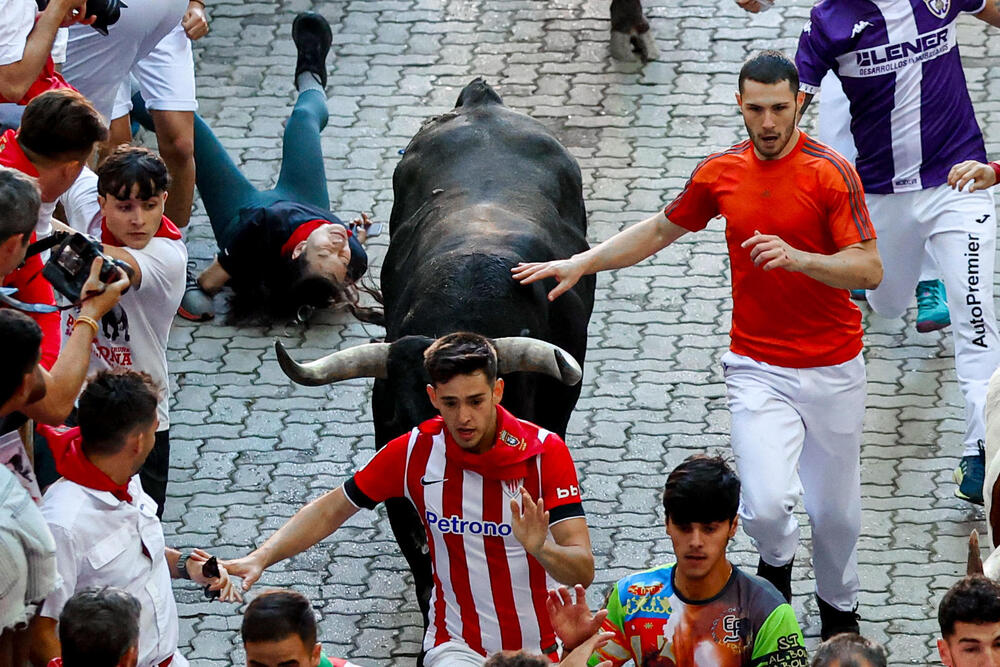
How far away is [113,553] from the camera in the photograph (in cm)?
505

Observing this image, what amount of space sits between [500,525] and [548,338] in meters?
2.01

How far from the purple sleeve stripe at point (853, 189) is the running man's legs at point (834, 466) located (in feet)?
1.81

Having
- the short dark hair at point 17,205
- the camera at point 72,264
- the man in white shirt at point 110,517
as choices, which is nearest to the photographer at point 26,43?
the camera at point 72,264

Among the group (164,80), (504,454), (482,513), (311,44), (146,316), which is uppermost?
(311,44)

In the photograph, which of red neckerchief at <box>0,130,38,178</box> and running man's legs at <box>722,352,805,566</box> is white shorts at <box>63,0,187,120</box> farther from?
running man's legs at <box>722,352,805,566</box>

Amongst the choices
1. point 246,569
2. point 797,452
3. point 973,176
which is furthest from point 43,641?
point 973,176

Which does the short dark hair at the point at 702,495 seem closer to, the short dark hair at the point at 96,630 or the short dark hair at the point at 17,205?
the short dark hair at the point at 96,630

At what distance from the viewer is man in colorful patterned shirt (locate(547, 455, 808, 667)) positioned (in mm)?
4902

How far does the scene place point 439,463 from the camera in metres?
5.51

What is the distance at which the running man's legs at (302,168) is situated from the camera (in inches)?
385

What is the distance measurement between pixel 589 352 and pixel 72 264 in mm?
4013

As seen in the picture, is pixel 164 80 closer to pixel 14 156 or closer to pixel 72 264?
pixel 14 156

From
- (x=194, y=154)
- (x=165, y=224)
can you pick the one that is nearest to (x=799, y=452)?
(x=165, y=224)

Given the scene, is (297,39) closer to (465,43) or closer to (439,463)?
(465,43)
